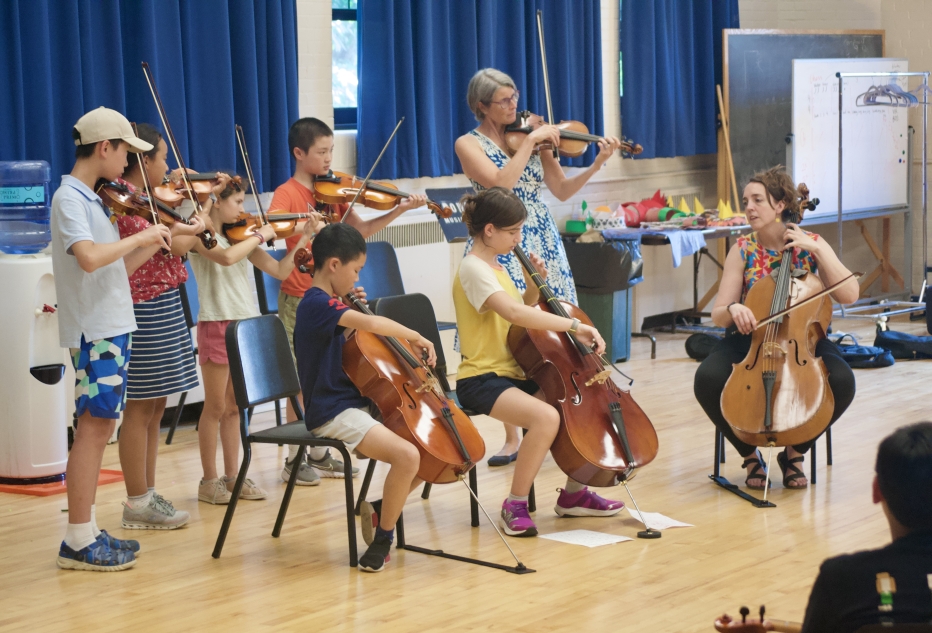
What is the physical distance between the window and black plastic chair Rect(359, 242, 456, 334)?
3.36 ft

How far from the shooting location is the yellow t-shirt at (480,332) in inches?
130

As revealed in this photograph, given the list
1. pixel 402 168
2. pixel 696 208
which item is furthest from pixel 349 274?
pixel 696 208

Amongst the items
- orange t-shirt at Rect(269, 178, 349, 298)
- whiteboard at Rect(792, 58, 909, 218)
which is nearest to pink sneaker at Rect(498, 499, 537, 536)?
orange t-shirt at Rect(269, 178, 349, 298)

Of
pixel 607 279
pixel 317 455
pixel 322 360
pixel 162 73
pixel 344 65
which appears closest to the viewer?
pixel 322 360

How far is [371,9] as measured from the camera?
18.1ft

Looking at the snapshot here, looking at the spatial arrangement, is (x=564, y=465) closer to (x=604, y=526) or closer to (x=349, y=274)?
(x=604, y=526)

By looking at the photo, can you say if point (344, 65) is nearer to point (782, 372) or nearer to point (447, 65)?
point (447, 65)

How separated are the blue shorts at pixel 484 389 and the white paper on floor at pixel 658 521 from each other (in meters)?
0.48

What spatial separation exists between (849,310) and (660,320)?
1.18 meters

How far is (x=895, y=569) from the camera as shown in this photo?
151cm

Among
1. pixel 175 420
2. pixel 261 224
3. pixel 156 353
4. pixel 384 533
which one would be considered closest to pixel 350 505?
pixel 384 533

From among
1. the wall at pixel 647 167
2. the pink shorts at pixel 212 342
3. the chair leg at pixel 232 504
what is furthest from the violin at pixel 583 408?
the wall at pixel 647 167

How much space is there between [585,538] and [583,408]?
370mm

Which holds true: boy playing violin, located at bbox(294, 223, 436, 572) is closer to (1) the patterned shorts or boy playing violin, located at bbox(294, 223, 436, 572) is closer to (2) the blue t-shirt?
(2) the blue t-shirt
